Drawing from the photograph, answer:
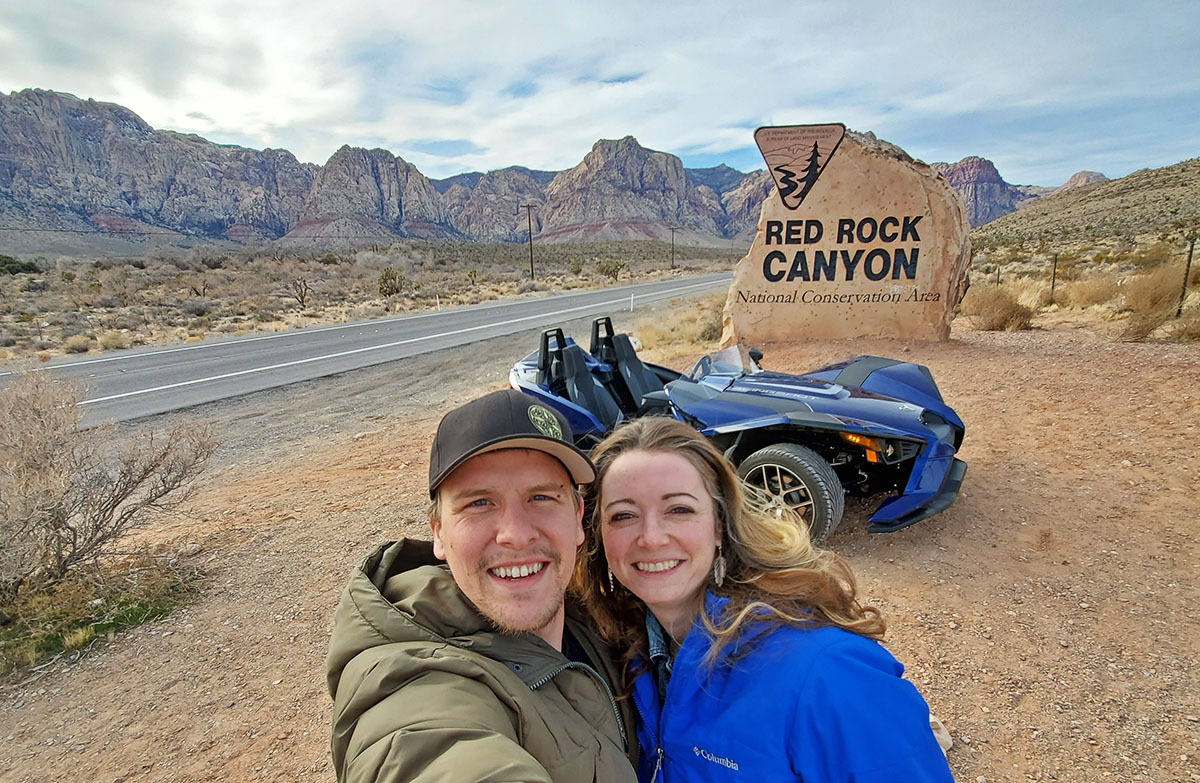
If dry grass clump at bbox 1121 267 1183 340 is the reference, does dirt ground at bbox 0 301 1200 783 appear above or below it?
below

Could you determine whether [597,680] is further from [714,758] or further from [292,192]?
[292,192]

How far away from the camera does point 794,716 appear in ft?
4.15

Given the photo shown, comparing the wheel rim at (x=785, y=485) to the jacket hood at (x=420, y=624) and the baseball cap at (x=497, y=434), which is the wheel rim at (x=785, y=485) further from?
the jacket hood at (x=420, y=624)

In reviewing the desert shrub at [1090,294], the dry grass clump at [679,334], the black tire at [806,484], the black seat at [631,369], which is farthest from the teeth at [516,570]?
the desert shrub at [1090,294]

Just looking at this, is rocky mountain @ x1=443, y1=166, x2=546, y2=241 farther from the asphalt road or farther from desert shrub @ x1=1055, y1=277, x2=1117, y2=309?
desert shrub @ x1=1055, y1=277, x2=1117, y2=309

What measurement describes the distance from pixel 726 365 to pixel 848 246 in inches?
257

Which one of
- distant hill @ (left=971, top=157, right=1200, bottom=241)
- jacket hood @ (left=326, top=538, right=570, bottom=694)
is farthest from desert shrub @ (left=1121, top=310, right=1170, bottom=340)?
distant hill @ (left=971, top=157, right=1200, bottom=241)

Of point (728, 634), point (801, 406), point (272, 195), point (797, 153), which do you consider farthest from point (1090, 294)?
point (272, 195)

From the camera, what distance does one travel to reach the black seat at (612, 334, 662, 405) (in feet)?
18.0

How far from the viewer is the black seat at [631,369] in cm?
548

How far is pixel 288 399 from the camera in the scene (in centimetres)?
1010

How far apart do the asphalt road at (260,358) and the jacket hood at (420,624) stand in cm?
711

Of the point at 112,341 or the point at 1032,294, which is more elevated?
the point at 1032,294

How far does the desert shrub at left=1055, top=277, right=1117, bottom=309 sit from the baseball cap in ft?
48.4
